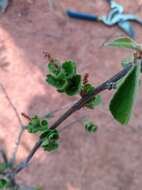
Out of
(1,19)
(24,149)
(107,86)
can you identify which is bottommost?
(24,149)

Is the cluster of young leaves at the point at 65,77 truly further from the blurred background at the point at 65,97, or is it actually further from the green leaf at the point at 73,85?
the blurred background at the point at 65,97

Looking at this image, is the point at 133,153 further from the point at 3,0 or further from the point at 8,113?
the point at 3,0

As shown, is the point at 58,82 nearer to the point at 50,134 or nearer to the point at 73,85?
the point at 73,85

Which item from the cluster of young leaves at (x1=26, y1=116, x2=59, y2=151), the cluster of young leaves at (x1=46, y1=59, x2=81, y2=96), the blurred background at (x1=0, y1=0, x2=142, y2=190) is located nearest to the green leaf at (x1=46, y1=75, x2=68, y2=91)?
the cluster of young leaves at (x1=46, y1=59, x2=81, y2=96)

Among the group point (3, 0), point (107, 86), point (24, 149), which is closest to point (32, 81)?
point (24, 149)

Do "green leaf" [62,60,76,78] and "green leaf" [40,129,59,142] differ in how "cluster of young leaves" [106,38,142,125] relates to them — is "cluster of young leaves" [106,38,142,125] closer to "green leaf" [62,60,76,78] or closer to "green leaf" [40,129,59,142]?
"green leaf" [62,60,76,78]
